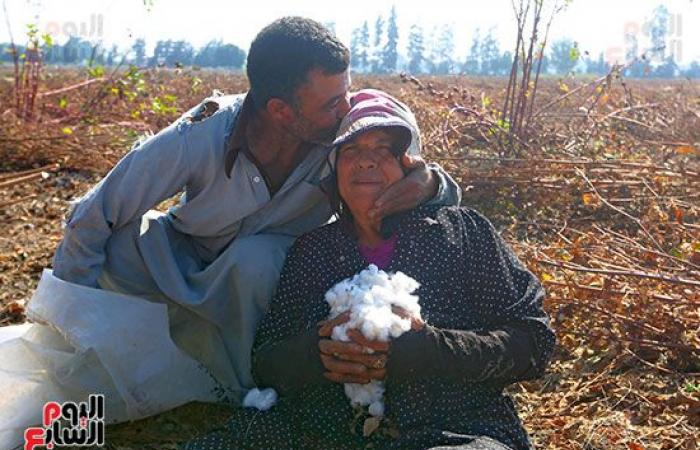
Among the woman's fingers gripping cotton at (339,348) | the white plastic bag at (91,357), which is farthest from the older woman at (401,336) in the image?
the white plastic bag at (91,357)

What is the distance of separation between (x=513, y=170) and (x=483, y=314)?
3094 mm

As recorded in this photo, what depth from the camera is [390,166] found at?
2156mm

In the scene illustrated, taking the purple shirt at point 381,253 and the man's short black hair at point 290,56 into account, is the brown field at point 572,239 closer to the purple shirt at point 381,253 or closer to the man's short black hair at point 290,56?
the purple shirt at point 381,253

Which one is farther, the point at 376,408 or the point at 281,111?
the point at 281,111

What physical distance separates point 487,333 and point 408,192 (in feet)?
1.30

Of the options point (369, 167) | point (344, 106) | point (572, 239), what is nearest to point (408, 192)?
point (369, 167)

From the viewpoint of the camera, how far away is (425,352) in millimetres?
1925

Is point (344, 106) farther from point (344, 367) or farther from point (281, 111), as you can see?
point (344, 367)

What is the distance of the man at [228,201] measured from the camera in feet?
7.77

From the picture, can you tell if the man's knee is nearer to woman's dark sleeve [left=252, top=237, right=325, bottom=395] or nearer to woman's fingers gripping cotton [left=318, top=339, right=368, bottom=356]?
woman's dark sleeve [left=252, top=237, right=325, bottom=395]

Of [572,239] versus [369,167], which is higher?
[369,167]

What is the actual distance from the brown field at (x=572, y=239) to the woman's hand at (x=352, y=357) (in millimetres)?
743

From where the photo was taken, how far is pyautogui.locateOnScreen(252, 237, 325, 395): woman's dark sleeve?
80.0 inches

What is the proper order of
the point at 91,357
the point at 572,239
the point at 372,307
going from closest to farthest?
the point at 372,307 → the point at 91,357 → the point at 572,239
